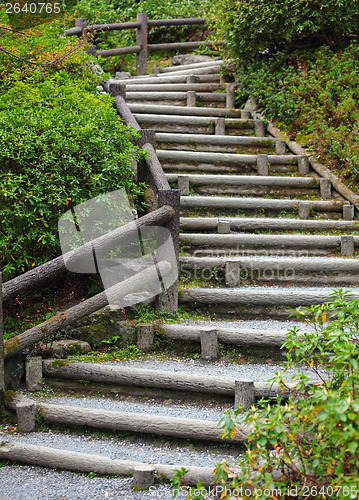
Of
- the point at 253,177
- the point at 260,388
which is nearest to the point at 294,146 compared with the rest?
the point at 253,177

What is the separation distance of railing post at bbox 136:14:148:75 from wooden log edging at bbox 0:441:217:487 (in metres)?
8.74

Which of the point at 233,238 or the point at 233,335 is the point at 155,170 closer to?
the point at 233,238

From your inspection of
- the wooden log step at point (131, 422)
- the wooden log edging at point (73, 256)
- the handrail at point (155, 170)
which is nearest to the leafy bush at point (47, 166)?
the handrail at point (155, 170)

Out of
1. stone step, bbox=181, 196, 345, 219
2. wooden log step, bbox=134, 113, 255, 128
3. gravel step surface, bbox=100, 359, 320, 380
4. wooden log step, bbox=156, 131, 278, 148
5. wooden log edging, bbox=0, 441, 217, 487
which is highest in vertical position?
wooden log step, bbox=134, 113, 255, 128

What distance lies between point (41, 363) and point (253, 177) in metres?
3.70

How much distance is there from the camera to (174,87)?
8500mm

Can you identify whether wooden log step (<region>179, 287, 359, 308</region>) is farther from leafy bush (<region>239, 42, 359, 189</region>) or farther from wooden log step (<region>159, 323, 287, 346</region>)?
leafy bush (<region>239, 42, 359, 189</region>)

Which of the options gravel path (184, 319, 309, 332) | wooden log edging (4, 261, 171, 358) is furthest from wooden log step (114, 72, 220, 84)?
gravel path (184, 319, 309, 332)

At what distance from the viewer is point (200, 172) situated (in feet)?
21.3

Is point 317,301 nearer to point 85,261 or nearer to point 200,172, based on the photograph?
point 85,261

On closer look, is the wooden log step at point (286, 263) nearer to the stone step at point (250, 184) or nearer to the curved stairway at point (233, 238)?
the curved stairway at point (233, 238)

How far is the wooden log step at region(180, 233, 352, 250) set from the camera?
5234 mm

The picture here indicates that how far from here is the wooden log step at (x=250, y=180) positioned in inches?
239

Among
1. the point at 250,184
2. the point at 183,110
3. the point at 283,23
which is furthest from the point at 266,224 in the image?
the point at 283,23
